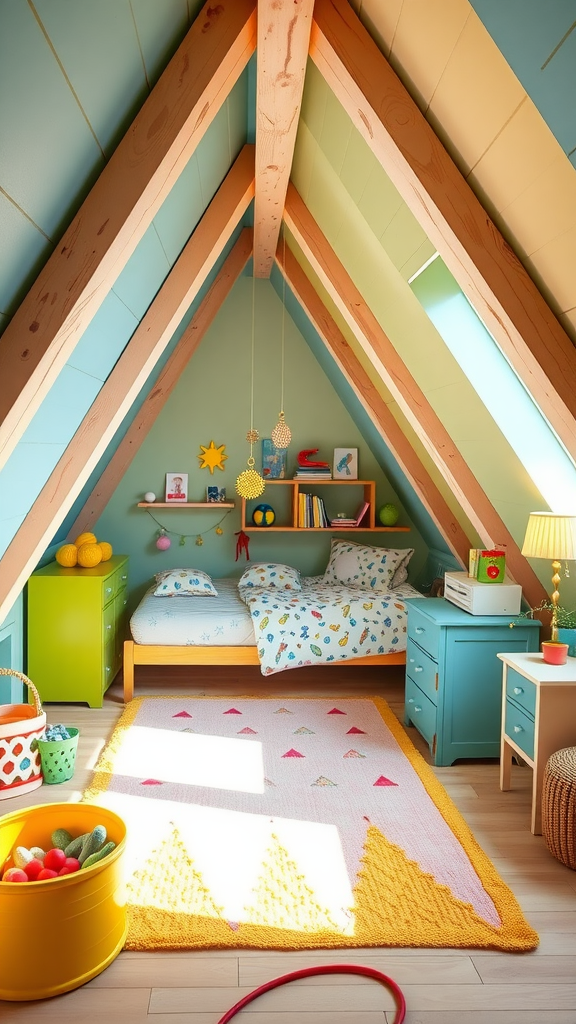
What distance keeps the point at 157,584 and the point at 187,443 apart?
1096 millimetres

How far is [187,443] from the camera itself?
17.7ft

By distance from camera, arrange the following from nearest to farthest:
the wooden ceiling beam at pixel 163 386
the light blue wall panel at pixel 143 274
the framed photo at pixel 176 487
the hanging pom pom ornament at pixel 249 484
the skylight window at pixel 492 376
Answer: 1. the light blue wall panel at pixel 143 274
2. the skylight window at pixel 492 376
3. the wooden ceiling beam at pixel 163 386
4. the hanging pom pom ornament at pixel 249 484
5. the framed photo at pixel 176 487

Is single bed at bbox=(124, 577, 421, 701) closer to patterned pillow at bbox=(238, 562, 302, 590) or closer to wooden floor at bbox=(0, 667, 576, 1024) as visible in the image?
patterned pillow at bbox=(238, 562, 302, 590)

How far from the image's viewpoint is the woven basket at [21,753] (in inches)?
113

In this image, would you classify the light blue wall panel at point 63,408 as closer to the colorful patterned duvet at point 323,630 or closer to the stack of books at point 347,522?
the colorful patterned duvet at point 323,630

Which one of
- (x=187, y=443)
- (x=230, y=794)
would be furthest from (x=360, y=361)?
(x=230, y=794)

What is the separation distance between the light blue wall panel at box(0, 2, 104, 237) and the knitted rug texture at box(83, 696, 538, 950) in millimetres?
1730

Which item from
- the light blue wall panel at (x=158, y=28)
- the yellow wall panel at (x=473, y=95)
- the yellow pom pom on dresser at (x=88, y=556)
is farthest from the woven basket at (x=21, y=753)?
the yellow wall panel at (x=473, y=95)

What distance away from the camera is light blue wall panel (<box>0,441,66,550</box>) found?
7.92 ft

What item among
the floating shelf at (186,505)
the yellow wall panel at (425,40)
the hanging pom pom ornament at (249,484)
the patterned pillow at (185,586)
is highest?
the yellow wall panel at (425,40)

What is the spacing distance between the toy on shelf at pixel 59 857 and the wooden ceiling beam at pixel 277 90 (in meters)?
2.25

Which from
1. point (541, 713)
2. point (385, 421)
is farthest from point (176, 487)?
point (541, 713)

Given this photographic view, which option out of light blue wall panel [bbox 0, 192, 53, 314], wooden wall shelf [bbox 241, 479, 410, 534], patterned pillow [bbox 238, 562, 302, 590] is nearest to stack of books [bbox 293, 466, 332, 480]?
wooden wall shelf [bbox 241, 479, 410, 534]

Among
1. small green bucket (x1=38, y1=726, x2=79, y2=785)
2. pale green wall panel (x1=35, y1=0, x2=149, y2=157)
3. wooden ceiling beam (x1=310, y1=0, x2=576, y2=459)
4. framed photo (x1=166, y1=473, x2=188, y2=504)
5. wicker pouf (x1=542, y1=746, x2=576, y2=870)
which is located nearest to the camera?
pale green wall panel (x1=35, y1=0, x2=149, y2=157)
